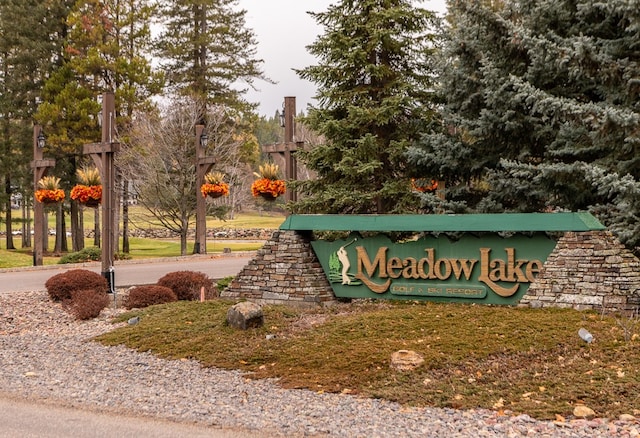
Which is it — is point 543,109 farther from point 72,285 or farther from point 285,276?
point 72,285

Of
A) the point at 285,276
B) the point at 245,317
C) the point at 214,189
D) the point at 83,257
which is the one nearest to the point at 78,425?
the point at 245,317

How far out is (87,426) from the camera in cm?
612

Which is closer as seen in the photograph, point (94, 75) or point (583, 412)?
point (583, 412)

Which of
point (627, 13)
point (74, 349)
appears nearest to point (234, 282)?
point (74, 349)

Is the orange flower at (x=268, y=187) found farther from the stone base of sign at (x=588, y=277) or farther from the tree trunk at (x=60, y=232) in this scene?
the tree trunk at (x=60, y=232)

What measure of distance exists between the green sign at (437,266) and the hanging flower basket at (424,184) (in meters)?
2.77

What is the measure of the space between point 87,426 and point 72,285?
825cm

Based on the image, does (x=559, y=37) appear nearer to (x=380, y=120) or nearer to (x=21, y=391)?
(x=380, y=120)

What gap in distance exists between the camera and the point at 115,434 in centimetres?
589

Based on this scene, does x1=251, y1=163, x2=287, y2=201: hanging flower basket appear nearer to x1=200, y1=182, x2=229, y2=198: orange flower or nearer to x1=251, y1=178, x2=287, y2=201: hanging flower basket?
x1=251, y1=178, x2=287, y2=201: hanging flower basket

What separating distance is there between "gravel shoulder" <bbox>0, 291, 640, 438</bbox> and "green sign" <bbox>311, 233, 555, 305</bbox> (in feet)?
12.4

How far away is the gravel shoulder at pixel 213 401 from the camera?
580cm

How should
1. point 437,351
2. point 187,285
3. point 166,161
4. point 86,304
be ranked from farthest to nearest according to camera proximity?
point 166,161
point 187,285
point 86,304
point 437,351

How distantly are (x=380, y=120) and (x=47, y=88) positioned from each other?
2160 centimetres
